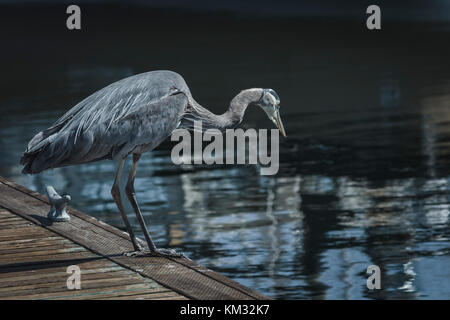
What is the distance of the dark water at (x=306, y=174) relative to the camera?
12172mm

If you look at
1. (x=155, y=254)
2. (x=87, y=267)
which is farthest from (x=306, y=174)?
(x=87, y=267)

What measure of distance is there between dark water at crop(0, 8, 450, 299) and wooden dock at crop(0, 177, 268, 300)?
92.9 inches

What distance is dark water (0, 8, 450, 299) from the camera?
39.9 feet

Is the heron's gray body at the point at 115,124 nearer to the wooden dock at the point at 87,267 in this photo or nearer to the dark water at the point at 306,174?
the wooden dock at the point at 87,267

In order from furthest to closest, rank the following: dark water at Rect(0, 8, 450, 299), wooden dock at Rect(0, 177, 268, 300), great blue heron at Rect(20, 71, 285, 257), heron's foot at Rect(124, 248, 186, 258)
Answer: dark water at Rect(0, 8, 450, 299), heron's foot at Rect(124, 248, 186, 258), great blue heron at Rect(20, 71, 285, 257), wooden dock at Rect(0, 177, 268, 300)

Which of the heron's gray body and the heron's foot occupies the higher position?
the heron's gray body

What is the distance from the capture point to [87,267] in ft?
A: 28.7

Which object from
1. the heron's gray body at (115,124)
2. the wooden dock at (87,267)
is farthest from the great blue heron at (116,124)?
the wooden dock at (87,267)

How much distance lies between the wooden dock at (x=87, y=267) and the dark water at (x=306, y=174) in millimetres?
2361

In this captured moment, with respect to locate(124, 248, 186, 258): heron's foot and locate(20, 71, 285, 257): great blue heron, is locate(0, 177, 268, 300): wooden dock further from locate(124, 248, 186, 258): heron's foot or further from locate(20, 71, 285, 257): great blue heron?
locate(20, 71, 285, 257): great blue heron

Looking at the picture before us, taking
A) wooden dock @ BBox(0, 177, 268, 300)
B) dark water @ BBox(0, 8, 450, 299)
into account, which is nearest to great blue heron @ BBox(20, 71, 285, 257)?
wooden dock @ BBox(0, 177, 268, 300)
